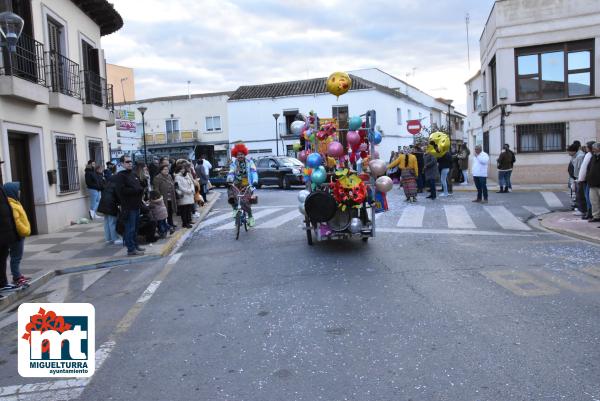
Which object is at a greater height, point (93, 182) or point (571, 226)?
point (93, 182)

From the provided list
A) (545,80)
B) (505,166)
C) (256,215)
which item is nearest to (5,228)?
(256,215)

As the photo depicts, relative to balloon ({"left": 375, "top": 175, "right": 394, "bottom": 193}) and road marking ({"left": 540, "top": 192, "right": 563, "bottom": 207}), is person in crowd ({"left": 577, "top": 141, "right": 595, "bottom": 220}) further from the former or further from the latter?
balloon ({"left": 375, "top": 175, "right": 394, "bottom": 193})

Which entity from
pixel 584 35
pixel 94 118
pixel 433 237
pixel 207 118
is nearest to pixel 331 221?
pixel 433 237

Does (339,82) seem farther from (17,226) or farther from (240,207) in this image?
(17,226)

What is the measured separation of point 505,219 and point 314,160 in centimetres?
579

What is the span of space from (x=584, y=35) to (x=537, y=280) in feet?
56.7

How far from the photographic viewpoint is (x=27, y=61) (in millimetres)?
11922

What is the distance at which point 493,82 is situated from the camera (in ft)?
78.1

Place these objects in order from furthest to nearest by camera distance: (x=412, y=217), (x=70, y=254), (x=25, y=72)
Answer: (x=412, y=217)
(x=25, y=72)
(x=70, y=254)

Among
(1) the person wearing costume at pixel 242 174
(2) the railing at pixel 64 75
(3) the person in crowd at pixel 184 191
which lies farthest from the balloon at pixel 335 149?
(2) the railing at pixel 64 75

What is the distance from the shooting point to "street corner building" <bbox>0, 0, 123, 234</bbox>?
11.3 metres

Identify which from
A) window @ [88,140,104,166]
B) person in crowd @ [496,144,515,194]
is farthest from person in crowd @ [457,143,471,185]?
window @ [88,140,104,166]

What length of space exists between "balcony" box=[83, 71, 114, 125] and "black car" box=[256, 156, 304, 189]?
8.44m

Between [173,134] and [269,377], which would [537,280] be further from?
[173,134]
